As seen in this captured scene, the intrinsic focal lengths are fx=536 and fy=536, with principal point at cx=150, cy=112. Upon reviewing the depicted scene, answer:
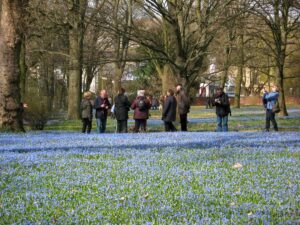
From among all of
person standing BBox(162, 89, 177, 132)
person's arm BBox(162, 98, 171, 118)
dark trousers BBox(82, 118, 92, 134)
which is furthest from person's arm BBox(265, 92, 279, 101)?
dark trousers BBox(82, 118, 92, 134)

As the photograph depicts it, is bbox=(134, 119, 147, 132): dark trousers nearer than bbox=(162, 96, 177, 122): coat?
No

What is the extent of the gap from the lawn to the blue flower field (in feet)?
0.04

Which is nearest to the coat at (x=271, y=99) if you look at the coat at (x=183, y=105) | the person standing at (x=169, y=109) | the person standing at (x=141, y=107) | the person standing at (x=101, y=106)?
the coat at (x=183, y=105)

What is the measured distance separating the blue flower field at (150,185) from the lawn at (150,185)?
1 cm

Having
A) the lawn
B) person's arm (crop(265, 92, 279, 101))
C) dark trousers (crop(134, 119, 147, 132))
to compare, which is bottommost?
the lawn

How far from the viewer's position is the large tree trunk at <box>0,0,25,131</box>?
67.1 feet

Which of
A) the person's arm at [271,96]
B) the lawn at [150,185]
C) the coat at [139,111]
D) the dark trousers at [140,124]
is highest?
the person's arm at [271,96]

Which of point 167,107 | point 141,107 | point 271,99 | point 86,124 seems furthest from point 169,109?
point 271,99

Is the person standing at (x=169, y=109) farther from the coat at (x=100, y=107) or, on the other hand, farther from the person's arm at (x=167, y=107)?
the coat at (x=100, y=107)

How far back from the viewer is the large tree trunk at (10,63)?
67.1 ft

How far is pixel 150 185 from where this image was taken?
24.9 feet

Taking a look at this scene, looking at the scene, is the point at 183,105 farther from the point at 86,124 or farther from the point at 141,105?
the point at 86,124

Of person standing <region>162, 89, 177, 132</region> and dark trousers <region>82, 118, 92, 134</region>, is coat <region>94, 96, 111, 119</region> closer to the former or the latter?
dark trousers <region>82, 118, 92, 134</region>

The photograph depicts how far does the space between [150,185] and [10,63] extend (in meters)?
14.6
